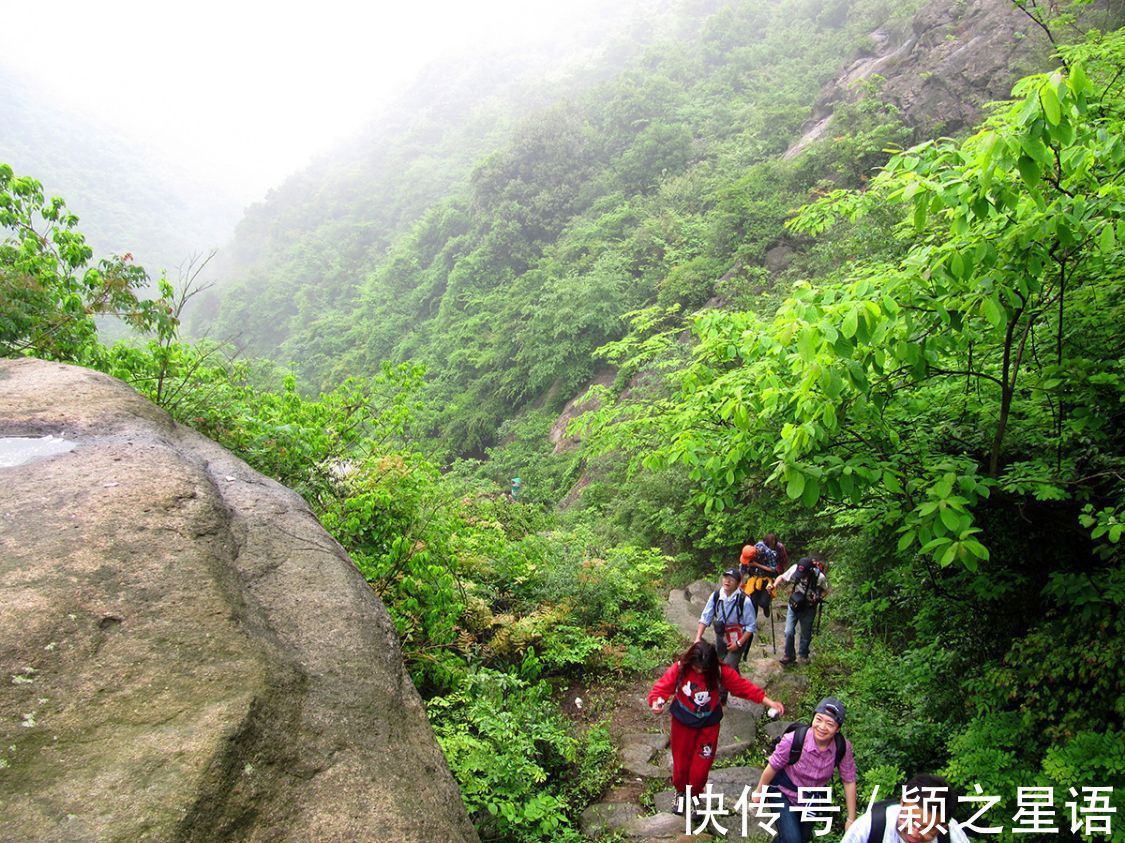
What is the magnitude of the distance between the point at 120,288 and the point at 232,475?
3.93 metres

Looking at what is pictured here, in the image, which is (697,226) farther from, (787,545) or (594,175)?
(787,545)

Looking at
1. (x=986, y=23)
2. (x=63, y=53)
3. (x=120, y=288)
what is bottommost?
(x=120, y=288)

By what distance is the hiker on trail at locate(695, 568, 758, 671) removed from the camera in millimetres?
6184

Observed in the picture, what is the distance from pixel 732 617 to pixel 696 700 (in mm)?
1884

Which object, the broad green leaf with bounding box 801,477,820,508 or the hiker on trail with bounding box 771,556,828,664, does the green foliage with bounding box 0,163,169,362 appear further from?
the hiker on trail with bounding box 771,556,828,664

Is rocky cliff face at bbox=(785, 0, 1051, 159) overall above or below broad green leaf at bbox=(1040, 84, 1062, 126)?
above

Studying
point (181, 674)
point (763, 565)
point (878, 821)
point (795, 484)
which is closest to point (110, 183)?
point (763, 565)

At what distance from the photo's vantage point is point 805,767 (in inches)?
157

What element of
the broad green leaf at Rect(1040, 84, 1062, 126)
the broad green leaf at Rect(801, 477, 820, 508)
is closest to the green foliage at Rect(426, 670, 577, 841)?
the broad green leaf at Rect(801, 477, 820, 508)

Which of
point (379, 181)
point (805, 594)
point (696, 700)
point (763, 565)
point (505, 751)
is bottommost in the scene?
point (505, 751)

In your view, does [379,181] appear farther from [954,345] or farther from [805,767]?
[805,767]

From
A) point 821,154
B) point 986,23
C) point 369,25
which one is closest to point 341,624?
point 821,154

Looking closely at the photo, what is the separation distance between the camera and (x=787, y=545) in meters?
10.6

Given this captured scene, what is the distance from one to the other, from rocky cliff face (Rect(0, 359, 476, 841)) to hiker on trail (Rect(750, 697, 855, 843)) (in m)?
2.07
